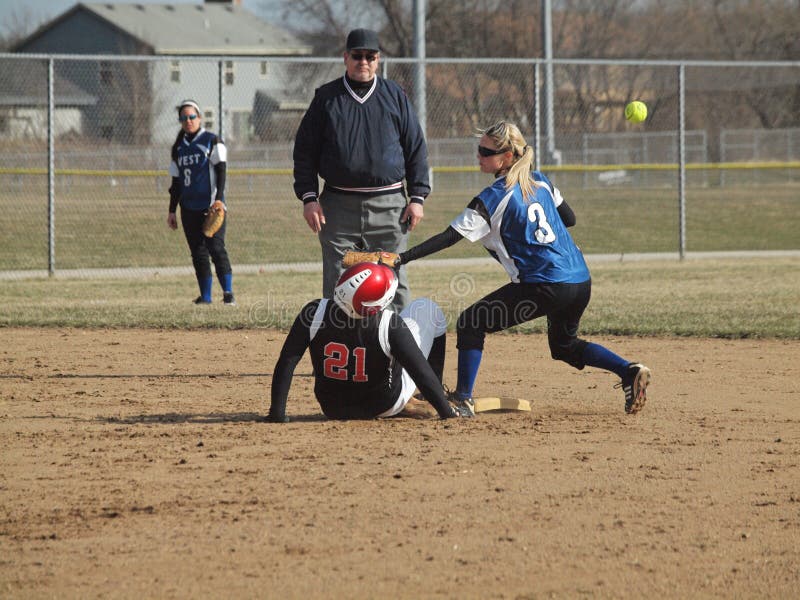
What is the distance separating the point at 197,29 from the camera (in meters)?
56.3

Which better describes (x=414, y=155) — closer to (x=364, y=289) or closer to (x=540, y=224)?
(x=540, y=224)

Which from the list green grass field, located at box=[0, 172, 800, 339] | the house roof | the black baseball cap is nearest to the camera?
the black baseball cap

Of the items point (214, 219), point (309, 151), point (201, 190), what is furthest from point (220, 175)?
point (309, 151)

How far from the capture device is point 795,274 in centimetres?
1380

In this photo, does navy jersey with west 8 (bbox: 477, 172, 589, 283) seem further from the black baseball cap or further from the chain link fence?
the chain link fence

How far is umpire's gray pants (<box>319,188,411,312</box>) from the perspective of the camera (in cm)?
657

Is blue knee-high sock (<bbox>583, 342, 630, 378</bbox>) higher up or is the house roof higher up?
the house roof

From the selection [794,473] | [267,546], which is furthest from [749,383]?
[267,546]

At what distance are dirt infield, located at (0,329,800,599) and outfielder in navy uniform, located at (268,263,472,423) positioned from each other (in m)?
0.16

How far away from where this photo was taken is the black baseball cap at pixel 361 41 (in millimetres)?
6309

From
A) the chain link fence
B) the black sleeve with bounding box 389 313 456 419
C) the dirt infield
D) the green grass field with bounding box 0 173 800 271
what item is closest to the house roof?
the chain link fence

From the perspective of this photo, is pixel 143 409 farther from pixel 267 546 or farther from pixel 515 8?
pixel 515 8

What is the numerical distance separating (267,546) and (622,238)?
622 inches

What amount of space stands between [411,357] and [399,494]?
3.46 feet
